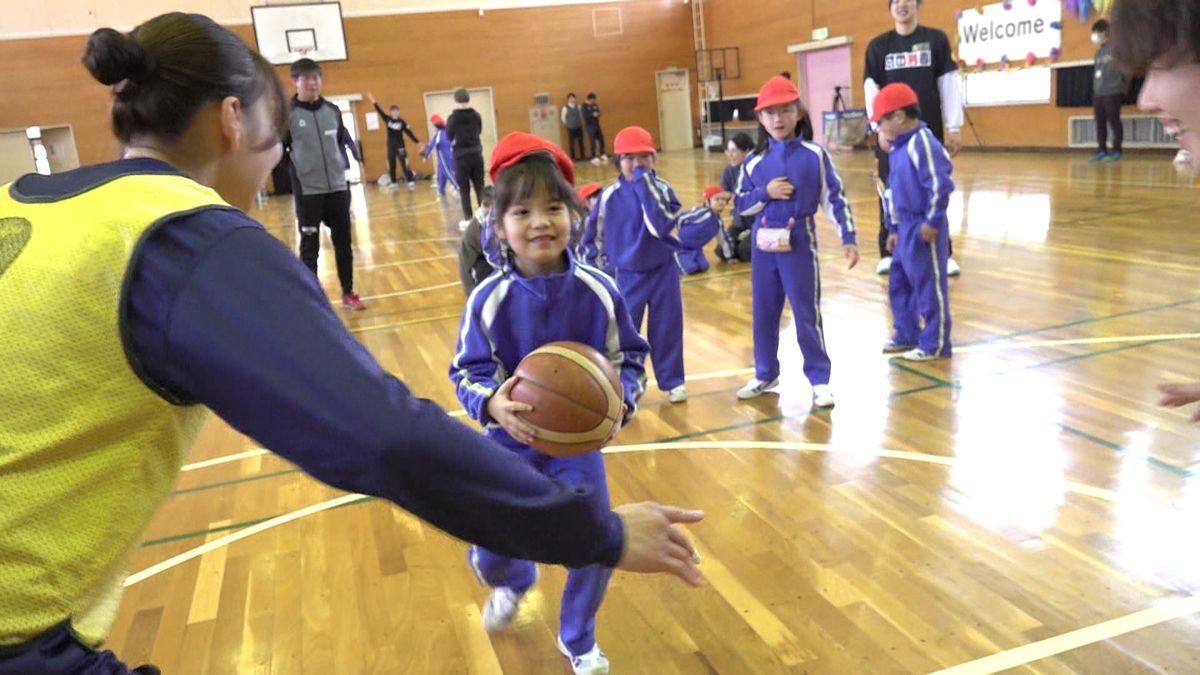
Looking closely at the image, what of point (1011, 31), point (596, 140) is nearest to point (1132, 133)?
point (1011, 31)

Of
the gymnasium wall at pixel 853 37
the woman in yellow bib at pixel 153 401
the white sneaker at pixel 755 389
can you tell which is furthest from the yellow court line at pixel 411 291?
the gymnasium wall at pixel 853 37

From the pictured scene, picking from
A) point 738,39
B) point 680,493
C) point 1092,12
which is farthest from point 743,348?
point 738,39

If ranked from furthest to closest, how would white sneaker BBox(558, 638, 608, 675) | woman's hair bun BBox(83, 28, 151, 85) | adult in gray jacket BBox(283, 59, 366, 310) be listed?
adult in gray jacket BBox(283, 59, 366, 310) < white sneaker BBox(558, 638, 608, 675) < woman's hair bun BBox(83, 28, 151, 85)

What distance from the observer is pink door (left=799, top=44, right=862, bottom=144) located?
64.7ft

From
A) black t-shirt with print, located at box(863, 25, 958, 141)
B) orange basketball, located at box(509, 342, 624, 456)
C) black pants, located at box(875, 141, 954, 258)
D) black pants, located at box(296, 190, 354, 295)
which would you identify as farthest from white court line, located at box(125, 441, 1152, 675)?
black pants, located at box(296, 190, 354, 295)

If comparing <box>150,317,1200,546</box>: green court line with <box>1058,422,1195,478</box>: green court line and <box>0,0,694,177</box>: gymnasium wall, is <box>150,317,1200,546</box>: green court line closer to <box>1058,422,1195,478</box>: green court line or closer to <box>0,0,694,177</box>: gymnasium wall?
<box>1058,422,1195,478</box>: green court line

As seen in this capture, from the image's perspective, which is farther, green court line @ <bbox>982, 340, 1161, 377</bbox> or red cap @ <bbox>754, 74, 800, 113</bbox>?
green court line @ <bbox>982, 340, 1161, 377</bbox>

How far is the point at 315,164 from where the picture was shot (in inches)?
285

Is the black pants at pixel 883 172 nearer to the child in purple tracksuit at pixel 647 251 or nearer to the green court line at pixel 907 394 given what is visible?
→ the green court line at pixel 907 394

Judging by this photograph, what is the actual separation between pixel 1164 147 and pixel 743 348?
1056cm

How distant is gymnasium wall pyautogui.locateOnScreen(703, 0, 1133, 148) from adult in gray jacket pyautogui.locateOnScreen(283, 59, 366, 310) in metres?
11.7

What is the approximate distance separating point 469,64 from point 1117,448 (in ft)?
68.5

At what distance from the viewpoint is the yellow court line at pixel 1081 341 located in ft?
16.2

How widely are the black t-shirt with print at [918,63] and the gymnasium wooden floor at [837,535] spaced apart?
1512mm
